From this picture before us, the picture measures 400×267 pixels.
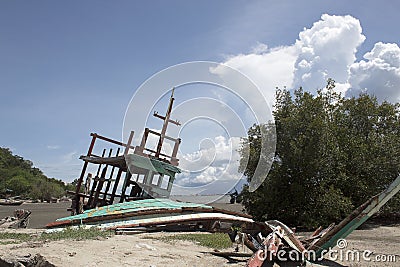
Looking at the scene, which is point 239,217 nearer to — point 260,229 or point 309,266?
point 260,229

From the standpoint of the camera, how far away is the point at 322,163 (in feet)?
50.8

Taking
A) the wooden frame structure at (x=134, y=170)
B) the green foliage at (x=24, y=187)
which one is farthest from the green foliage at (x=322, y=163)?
the green foliage at (x=24, y=187)

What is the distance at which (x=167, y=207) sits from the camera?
1076 cm

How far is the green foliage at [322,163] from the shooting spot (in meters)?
15.4

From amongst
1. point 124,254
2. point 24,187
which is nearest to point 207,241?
point 124,254

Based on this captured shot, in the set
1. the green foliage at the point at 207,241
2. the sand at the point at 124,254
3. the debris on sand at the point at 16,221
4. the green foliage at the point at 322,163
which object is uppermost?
the green foliage at the point at 322,163

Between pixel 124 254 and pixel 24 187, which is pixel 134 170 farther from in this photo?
pixel 24 187

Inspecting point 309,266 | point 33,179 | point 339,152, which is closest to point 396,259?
point 309,266

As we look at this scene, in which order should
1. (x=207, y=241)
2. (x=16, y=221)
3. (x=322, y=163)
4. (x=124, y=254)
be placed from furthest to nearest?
1. (x=322, y=163)
2. (x=16, y=221)
3. (x=207, y=241)
4. (x=124, y=254)

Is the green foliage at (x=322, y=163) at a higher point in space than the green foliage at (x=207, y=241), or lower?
higher

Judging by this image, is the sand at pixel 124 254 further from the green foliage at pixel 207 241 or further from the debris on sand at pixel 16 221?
the debris on sand at pixel 16 221

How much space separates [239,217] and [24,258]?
724cm

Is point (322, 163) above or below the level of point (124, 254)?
above

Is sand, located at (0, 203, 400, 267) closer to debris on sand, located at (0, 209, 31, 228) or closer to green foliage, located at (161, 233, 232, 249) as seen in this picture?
green foliage, located at (161, 233, 232, 249)
